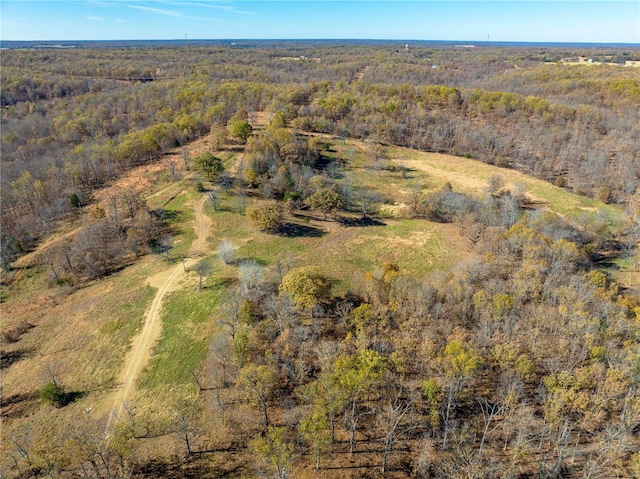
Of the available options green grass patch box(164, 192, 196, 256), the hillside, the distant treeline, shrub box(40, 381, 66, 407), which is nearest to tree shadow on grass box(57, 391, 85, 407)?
shrub box(40, 381, 66, 407)

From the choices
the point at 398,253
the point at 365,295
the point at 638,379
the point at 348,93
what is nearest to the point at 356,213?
the point at 398,253

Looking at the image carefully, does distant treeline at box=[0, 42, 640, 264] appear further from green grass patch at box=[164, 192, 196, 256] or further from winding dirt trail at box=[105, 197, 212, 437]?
winding dirt trail at box=[105, 197, 212, 437]

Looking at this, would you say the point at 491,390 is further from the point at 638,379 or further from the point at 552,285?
the point at 552,285

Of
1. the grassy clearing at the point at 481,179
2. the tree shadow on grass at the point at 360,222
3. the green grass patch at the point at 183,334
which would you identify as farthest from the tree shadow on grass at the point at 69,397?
the grassy clearing at the point at 481,179

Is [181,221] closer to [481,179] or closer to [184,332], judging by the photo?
[184,332]

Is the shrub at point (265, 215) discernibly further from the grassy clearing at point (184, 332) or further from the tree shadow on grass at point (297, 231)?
the grassy clearing at point (184, 332)
